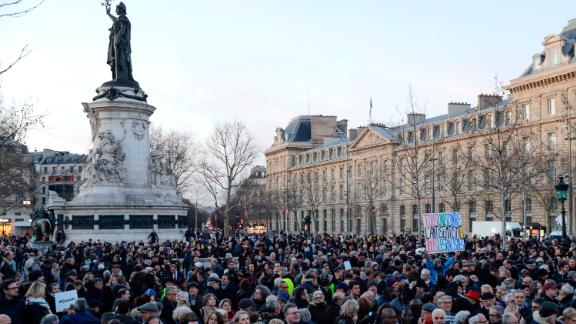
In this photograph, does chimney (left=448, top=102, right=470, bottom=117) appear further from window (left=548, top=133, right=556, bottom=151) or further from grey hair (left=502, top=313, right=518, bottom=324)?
grey hair (left=502, top=313, right=518, bottom=324)

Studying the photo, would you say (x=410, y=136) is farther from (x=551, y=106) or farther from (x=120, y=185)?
(x=120, y=185)

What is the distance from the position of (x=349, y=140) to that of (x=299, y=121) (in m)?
18.4

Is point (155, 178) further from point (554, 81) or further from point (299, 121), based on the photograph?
point (299, 121)

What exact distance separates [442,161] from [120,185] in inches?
1649

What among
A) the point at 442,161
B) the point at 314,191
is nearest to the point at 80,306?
Answer: the point at 442,161

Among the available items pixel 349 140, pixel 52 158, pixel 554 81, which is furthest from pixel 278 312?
pixel 52 158

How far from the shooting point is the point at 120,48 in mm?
42969

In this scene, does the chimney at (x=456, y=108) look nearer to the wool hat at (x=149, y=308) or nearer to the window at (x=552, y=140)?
the window at (x=552, y=140)

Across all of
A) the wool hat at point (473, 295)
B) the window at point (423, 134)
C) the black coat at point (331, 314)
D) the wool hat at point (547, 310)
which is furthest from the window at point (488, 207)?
the wool hat at point (547, 310)

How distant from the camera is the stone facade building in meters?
56.5

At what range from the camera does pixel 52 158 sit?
147750mm

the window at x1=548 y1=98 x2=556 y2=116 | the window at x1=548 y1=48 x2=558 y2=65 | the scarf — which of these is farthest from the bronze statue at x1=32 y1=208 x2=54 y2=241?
the window at x1=548 y1=48 x2=558 y2=65

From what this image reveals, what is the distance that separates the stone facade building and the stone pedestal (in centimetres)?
1619

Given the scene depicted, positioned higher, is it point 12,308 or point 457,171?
point 457,171
